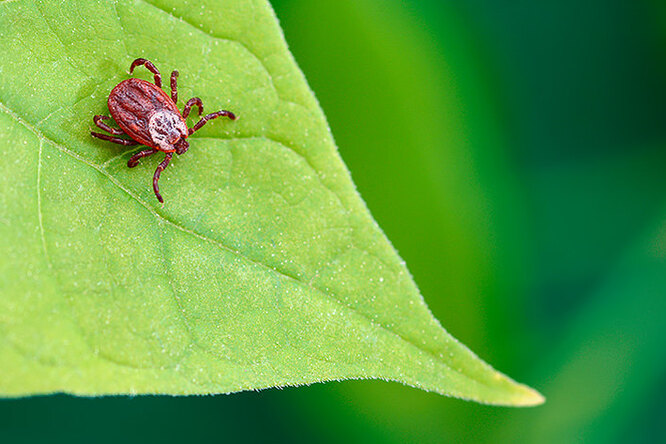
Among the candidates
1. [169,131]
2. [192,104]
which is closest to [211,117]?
[192,104]

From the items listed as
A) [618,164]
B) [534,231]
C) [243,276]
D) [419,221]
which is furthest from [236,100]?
[618,164]

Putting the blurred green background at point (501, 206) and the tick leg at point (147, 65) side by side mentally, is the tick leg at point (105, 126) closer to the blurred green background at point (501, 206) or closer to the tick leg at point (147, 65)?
the tick leg at point (147, 65)

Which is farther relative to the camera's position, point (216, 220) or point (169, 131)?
point (169, 131)

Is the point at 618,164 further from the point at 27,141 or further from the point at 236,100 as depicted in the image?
the point at 27,141

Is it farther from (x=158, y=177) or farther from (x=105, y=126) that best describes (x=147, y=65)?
(x=158, y=177)

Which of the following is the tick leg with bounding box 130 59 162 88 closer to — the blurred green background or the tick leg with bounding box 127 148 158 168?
the tick leg with bounding box 127 148 158 168

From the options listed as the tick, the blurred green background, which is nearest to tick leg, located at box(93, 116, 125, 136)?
the tick
